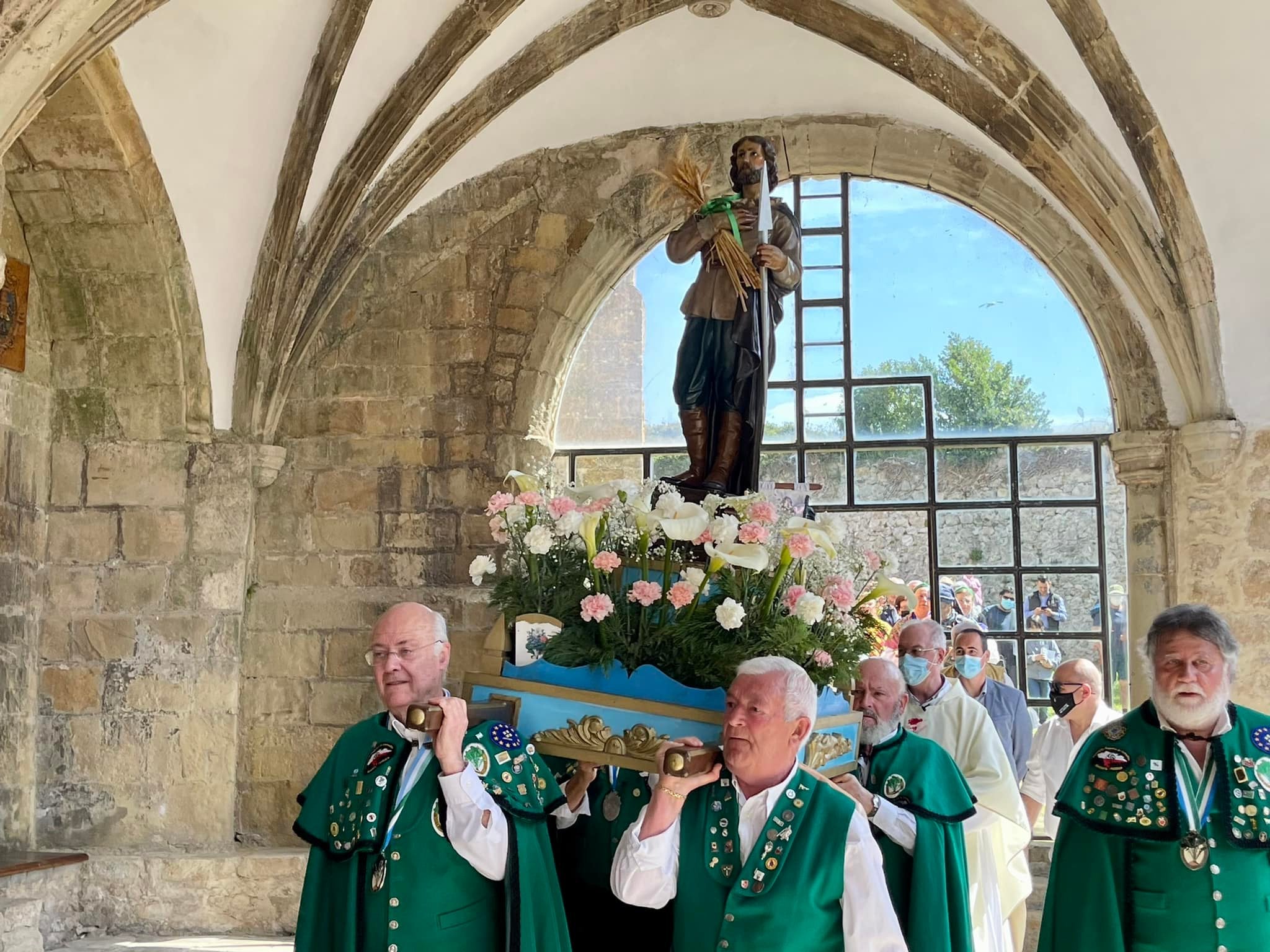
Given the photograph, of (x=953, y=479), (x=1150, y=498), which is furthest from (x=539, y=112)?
(x=1150, y=498)

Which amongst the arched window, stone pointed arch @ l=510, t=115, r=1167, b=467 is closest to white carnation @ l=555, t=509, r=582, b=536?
stone pointed arch @ l=510, t=115, r=1167, b=467

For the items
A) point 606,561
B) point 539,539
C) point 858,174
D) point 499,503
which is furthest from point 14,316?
point 606,561

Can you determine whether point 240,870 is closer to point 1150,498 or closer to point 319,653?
point 319,653

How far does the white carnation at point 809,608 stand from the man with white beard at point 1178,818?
2.40ft

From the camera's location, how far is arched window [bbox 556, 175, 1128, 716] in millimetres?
7750

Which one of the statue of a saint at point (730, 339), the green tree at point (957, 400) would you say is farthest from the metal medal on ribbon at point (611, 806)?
the green tree at point (957, 400)

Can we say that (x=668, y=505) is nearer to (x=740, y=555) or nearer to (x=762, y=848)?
(x=740, y=555)

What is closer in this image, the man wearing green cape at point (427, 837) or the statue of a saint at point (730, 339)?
the man wearing green cape at point (427, 837)

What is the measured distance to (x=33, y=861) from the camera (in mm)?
6078

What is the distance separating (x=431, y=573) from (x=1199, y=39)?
15.2 feet

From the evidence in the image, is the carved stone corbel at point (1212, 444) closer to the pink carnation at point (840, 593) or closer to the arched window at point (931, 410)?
the arched window at point (931, 410)

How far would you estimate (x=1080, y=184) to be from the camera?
6711 mm

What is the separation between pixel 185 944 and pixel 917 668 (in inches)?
156

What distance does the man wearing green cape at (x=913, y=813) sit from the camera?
323cm
